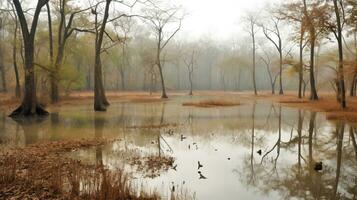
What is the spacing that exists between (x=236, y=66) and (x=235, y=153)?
70.3 m

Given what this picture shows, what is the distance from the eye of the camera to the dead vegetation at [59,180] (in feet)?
21.2

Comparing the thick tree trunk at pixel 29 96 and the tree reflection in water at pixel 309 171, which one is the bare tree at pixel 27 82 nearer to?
the thick tree trunk at pixel 29 96

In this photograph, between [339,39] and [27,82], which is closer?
[27,82]

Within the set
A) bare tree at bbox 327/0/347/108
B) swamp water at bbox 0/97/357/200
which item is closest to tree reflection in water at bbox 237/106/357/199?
swamp water at bbox 0/97/357/200

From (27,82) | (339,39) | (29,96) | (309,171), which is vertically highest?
(339,39)

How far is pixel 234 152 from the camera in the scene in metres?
11.5

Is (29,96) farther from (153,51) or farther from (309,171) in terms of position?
(153,51)

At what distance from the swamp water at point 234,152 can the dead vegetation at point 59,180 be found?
65 centimetres

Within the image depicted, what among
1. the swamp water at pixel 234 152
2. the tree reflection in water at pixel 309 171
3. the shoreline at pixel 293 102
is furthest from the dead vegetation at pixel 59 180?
the shoreline at pixel 293 102

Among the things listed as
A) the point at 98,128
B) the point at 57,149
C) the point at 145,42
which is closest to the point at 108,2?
the point at 98,128

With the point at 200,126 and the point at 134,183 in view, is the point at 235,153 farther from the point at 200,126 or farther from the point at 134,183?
the point at 200,126

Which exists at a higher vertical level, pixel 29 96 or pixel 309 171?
pixel 29 96

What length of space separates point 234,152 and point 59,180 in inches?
244

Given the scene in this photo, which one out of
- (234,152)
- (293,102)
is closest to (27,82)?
(234,152)
